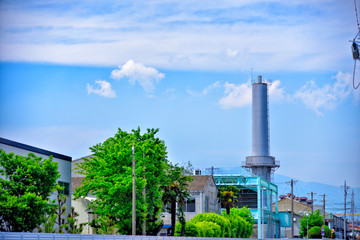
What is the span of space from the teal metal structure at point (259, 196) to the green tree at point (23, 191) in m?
63.6

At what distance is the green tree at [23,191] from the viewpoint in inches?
1485

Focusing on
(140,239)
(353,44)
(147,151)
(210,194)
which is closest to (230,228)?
(210,194)

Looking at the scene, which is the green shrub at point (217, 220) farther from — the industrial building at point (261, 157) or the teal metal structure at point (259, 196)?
the industrial building at point (261, 157)

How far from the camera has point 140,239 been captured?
1689 inches

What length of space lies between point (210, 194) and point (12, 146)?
5307 centimetres

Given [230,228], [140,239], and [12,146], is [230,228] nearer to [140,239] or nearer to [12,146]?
[140,239]

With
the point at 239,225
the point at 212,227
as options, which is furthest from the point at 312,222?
the point at 212,227

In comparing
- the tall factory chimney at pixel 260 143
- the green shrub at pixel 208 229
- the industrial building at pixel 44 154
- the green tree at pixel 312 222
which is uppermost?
the tall factory chimney at pixel 260 143

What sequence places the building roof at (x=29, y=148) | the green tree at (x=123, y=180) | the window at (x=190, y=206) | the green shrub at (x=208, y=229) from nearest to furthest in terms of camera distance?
the building roof at (x=29, y=148), the green tree at (x=123, y=180), the green shrub at (x=208, y=229), the window at (x=190, y=206)

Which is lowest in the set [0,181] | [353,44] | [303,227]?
[303,227]

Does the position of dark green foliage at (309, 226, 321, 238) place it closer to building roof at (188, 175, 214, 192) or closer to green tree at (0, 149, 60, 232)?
A: building roof at (188, 175, 214, 192)

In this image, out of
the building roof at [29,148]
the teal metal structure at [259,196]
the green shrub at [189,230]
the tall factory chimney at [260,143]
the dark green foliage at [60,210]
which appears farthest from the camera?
the tall factory chimney at [260,143]

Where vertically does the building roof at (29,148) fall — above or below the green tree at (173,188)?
above

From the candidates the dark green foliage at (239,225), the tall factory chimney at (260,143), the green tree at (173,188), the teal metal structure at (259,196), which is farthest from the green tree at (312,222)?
the green tree at (173,188)
